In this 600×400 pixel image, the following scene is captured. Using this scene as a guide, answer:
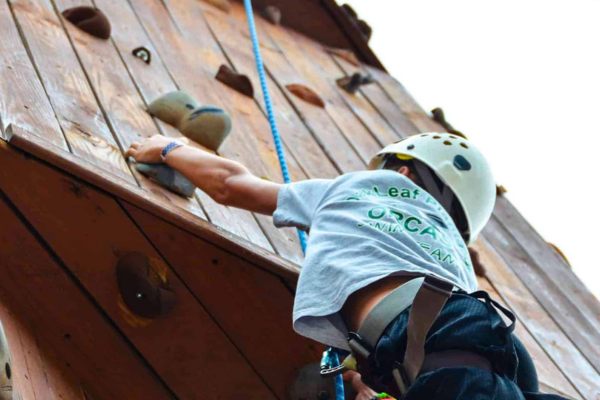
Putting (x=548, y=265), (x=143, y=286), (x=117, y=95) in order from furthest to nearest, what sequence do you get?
(x=548, y=265), (x=117, y=95), (x=143, y=286)

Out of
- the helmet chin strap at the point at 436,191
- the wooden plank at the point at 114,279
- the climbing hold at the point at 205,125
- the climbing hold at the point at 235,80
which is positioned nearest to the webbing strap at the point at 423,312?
the wooden plank at the point at 114,279

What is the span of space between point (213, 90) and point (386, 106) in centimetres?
141

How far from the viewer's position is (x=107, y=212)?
5.46 ft

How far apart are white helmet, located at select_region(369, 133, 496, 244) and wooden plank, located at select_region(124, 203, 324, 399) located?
478 mm

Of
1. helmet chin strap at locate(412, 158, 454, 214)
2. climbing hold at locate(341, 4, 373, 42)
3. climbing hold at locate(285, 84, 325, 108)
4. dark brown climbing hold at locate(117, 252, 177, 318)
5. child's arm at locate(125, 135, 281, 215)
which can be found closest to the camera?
dark brown climbing hold at locate(117, 252, 177, 318)

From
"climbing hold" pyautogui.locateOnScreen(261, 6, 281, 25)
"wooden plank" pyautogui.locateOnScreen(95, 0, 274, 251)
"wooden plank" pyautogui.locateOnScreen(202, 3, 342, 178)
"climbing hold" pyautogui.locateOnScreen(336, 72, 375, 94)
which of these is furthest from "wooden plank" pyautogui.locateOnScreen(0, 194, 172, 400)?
"climbing hold" pyautogui.locateOnScreen(261, 6, 281, 25)

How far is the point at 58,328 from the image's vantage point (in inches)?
68.1

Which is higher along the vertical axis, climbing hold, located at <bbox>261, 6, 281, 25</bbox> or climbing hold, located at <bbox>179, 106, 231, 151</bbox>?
climbing hold, located at <bbox>179, 106, 231, 151</bbox>

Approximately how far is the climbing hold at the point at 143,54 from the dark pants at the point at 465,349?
5.17 ft

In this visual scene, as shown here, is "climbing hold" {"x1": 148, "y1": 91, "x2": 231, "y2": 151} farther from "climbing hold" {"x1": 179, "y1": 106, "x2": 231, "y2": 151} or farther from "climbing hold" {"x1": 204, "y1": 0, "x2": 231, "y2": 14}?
"climbing hold" {"x1": 204, "y1": 0, "x2": 231, "y2": 14}

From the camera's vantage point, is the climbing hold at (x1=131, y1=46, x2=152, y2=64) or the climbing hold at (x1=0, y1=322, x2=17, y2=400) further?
the climbing hold at (x1=131, y1=46, x2=152, y2=64)

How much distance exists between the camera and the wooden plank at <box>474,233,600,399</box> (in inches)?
98.8

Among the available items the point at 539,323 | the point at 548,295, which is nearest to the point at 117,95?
the point at 539,323

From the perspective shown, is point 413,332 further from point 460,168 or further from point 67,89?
point 67,89
